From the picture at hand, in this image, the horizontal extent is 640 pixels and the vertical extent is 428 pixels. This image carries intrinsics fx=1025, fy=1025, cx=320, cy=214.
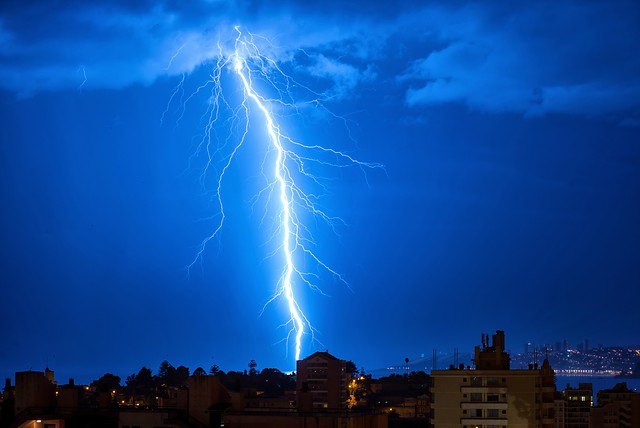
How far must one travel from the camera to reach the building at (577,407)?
51.6m

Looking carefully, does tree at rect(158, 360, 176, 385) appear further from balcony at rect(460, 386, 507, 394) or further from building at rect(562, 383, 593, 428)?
balcony at rect(460, 386, 507, 394)

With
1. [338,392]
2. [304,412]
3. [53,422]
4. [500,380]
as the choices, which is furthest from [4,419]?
[338,392]

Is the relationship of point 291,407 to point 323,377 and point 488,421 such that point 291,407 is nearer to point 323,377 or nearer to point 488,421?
point 488,421

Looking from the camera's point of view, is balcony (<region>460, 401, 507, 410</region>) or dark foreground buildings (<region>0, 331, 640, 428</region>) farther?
balcony (<region>460, 401, 507, 410</region>)

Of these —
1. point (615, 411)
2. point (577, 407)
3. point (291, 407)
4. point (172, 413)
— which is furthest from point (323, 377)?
point (172, 413)

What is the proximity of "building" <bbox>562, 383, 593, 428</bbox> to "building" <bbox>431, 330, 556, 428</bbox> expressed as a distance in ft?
86.1

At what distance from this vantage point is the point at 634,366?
7254 inches

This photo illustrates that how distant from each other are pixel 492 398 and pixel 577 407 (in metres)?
28.6

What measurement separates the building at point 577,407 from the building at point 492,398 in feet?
86.1

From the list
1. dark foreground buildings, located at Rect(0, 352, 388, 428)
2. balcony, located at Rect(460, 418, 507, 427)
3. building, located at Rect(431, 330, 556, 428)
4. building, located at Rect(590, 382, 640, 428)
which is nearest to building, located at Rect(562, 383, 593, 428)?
building, located at Rect(590, 382, 640, 428)

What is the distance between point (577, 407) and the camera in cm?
5241

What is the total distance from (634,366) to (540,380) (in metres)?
168

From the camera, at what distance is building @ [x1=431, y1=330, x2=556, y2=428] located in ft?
84.0

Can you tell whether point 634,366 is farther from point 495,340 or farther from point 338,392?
point 495,340
